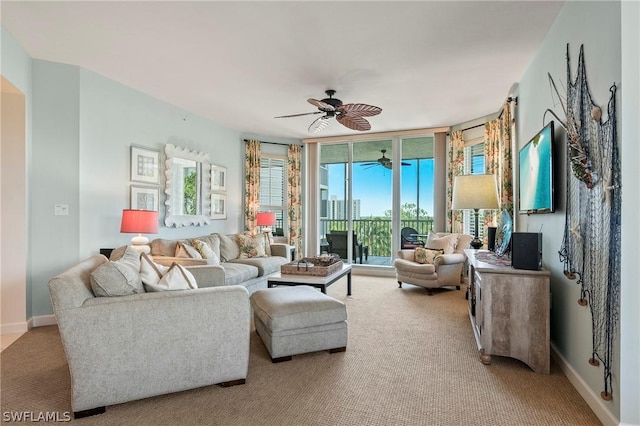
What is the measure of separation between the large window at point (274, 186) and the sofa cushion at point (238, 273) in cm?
236

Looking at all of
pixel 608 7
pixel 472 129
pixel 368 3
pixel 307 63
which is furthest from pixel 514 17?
pixel 472 129

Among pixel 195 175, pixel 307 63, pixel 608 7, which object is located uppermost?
pixel 307 63

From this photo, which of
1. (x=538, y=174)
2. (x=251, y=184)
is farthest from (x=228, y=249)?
(x=538, y=174)

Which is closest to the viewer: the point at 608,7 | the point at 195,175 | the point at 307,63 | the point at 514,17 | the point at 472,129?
the point at 608,7

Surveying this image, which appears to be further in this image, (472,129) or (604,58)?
(472,129)

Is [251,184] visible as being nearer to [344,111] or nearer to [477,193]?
[344,111]

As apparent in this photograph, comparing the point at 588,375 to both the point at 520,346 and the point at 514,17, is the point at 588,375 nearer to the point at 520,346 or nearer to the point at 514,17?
the point at 520,346

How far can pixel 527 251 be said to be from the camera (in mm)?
2604

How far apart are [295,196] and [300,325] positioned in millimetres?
4328

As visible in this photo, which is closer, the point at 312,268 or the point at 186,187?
the point at 312,268

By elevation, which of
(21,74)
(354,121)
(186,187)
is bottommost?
(186,187)

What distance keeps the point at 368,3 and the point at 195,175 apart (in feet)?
12.4

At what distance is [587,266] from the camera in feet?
6.77

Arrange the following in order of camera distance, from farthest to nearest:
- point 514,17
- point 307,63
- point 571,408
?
point 307,63, point 514,17, point 571,408
